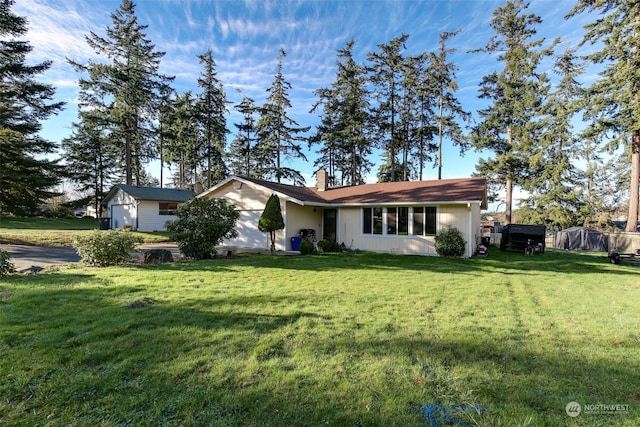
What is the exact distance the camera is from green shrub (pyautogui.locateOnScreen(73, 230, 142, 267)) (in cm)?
870

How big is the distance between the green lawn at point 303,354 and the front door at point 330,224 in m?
8.95

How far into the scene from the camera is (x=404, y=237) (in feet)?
44.3

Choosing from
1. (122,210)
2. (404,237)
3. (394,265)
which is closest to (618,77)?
(404,237)

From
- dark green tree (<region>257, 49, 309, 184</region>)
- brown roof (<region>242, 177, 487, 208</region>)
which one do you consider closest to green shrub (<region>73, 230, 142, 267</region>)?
brown roof (<region>242, 177, 487, 208</region>)

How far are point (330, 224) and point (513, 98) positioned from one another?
1933 centimetres

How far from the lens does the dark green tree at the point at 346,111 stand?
2611 cm

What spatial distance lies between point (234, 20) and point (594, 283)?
16.3m

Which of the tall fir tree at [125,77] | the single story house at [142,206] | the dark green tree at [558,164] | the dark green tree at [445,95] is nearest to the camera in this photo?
the dark green tree at [558,164]

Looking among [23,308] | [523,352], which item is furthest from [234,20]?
[523,352]

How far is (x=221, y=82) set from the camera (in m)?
29.1

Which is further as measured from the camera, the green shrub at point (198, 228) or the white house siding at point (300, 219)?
the white house siding at point (300, 219)

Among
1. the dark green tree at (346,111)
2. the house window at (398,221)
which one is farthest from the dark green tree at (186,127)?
the house window at (398,221)

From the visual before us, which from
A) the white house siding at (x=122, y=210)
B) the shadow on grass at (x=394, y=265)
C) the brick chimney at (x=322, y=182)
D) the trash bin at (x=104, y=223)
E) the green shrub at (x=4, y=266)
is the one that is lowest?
the shadow on grass at (x=394, y=265)

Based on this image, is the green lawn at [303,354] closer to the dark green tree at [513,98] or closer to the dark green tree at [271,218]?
the dark green tree at [271,218]
